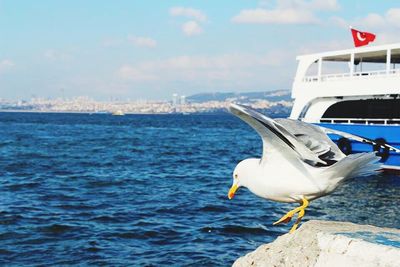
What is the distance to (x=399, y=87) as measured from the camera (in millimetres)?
20234

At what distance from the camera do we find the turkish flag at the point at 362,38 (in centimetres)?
2383

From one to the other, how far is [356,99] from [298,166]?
57.2 feet

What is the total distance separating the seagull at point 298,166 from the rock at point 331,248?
0.40m

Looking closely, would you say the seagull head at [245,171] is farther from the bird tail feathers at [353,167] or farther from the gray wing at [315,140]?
the bird tail feathers at [353,167]

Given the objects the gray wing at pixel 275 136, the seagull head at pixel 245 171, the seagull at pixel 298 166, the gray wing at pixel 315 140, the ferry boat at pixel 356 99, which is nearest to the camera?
the gray wing at pixel 275 136

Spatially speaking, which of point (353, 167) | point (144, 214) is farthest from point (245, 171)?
point (144, 214)

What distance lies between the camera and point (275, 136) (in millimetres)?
5547

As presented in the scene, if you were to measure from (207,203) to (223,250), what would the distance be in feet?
18.1

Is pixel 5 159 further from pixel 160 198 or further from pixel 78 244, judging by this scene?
pixel 78 244

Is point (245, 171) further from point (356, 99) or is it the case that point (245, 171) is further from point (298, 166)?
point (356, 99)

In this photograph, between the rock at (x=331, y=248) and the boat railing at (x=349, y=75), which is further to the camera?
the boat railing at (x=349, y=75)

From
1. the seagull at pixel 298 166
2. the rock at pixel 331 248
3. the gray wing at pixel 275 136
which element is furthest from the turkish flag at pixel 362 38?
the rock at pixel 331 248

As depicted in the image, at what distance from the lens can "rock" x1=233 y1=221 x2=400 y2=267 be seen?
4121 mm

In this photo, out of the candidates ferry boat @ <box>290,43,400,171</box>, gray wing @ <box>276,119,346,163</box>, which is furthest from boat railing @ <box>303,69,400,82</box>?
gray wing @ <box>276,119,346,163</box>
